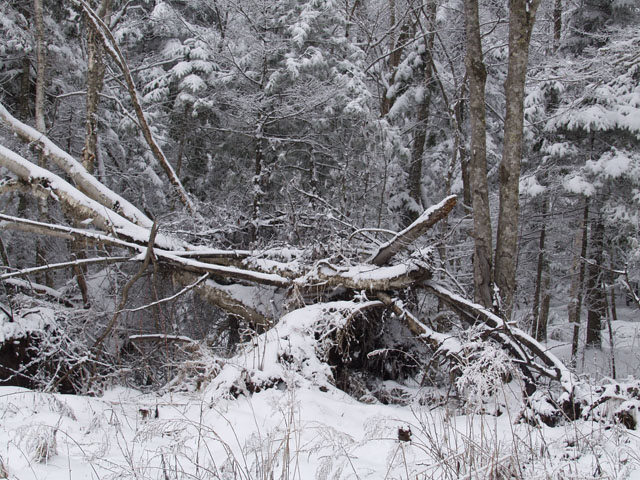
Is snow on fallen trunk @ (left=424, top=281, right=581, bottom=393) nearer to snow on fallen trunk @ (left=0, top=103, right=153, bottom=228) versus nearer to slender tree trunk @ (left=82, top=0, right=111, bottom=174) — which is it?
snow on fallen trunk @ (left=0, top=103, right=153, bottom=228)

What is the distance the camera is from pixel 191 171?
48.3 ft

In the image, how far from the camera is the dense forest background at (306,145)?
660cm

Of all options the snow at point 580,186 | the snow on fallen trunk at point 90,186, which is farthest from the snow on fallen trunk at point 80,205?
the snow at point 580,186

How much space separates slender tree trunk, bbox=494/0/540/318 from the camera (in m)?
5.98

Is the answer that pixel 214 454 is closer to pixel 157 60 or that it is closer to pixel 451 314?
pixel 451 314

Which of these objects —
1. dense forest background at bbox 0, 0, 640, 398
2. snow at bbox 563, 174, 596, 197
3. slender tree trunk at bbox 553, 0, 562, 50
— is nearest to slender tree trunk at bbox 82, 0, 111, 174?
dense forest background at bbox 0, 0, 640, 398

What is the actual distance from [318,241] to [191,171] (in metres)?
9.38

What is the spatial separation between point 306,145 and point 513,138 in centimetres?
636

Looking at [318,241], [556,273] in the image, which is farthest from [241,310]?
[556,273]

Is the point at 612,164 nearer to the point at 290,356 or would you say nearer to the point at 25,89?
the point at 290,356

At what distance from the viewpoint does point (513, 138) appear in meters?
6.05

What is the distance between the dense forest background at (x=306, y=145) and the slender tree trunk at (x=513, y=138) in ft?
0.08

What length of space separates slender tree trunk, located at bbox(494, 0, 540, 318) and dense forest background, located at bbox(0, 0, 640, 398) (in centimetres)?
2

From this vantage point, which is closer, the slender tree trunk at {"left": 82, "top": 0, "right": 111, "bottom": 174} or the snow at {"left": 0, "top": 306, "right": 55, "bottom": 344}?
the snow at {"left": 0, "top": 306, "right": 55, "bottom": 344}
